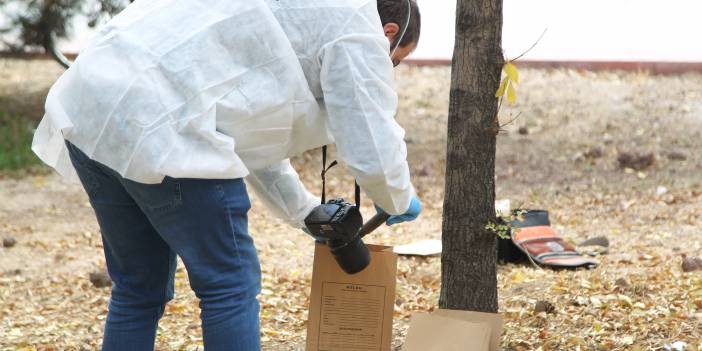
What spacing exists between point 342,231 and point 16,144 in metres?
5.27

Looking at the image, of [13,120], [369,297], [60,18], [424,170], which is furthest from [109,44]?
[13,120]

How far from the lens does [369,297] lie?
8.65 ft

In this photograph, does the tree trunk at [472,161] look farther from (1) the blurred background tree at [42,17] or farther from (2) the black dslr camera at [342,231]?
(1) the blurred background tree at [42,17]

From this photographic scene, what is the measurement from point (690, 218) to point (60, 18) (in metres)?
4.41

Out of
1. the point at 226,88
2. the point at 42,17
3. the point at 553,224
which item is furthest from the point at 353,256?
the point at 42,17

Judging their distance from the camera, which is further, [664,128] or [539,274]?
[664,128]

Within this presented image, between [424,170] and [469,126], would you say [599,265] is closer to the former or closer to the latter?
[469,126]

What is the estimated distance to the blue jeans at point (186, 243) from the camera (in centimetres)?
214

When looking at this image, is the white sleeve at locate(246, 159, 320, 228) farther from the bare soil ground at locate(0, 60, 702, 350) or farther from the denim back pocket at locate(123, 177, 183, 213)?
the bare soil ground at locate(0, 60, 702, 350)

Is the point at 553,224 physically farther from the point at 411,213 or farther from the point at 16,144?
the point at 16,144

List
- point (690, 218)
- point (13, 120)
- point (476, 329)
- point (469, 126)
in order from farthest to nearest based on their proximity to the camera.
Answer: point (13, 120) < point (690, 218) < point (469, 126) < point (476, 329)

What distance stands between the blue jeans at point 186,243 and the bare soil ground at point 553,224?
0.96 m

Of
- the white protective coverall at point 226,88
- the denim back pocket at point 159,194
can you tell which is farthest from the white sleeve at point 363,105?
the denim back pocket at point 159,194

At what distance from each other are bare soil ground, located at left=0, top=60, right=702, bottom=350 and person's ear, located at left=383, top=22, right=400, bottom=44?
1.12 meters
